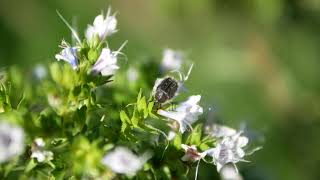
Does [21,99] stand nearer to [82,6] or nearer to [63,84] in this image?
[63,84]

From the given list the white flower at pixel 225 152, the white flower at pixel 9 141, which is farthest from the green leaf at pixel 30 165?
the white flower at pixel 225 152

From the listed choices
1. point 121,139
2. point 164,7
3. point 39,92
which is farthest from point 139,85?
point 164,7

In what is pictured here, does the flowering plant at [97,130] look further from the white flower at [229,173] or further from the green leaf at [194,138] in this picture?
the white flower at [229,173]

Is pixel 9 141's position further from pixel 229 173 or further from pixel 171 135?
pixel 229 173

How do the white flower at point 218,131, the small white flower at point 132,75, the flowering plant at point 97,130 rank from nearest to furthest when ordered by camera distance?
the flowering plant at point 97,130, the white flower at point 218,131, the small white flower at point 132,75

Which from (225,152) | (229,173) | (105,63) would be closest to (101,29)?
(105,63)
